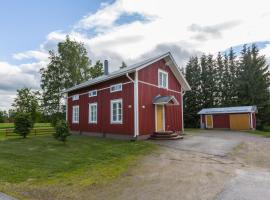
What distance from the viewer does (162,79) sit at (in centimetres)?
1596

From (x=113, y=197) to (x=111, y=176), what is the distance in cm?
158

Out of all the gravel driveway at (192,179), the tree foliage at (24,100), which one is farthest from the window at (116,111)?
the tree foliage at (24,100)

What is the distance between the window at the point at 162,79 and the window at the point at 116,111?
10.6 feet

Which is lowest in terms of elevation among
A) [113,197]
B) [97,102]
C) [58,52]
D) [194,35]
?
[113,197]

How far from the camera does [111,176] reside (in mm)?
6184

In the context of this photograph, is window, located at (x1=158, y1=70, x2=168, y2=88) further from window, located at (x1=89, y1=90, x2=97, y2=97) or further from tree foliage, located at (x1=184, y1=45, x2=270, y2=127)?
tree foliage, located at (x1=184, y1=45, x2=270, y2=127)

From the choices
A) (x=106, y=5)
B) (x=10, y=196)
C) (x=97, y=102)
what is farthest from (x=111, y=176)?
(x=97, y=102)

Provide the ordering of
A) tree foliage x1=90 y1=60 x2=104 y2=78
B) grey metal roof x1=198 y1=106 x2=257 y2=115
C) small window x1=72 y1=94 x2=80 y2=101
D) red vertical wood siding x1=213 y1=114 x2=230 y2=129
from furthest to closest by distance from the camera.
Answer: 1. tree foliage x1=90 y1=60 x2=104 y2=78
2. red vertical wood siding x1=213 y1=114 x2=230 y2=129
3. grey metal roof x1=198 y1=106 x2=257 y2=115
4. small window x1=72 y1=94 x2=80 y2=101

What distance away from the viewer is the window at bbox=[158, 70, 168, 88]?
51.2ft

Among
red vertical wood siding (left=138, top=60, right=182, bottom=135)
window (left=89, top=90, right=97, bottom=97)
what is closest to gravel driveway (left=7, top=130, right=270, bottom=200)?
red vertical wood siding (left=138, top=60, right=182, bottom=135)

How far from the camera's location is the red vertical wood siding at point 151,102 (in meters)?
→ 13.7

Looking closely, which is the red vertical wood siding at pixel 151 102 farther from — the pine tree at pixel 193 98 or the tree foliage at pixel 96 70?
the pine tree at pixel 193 98

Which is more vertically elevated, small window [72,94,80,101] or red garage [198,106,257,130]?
small window [72,94,80,101]

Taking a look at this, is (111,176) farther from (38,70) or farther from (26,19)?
(38,70)
